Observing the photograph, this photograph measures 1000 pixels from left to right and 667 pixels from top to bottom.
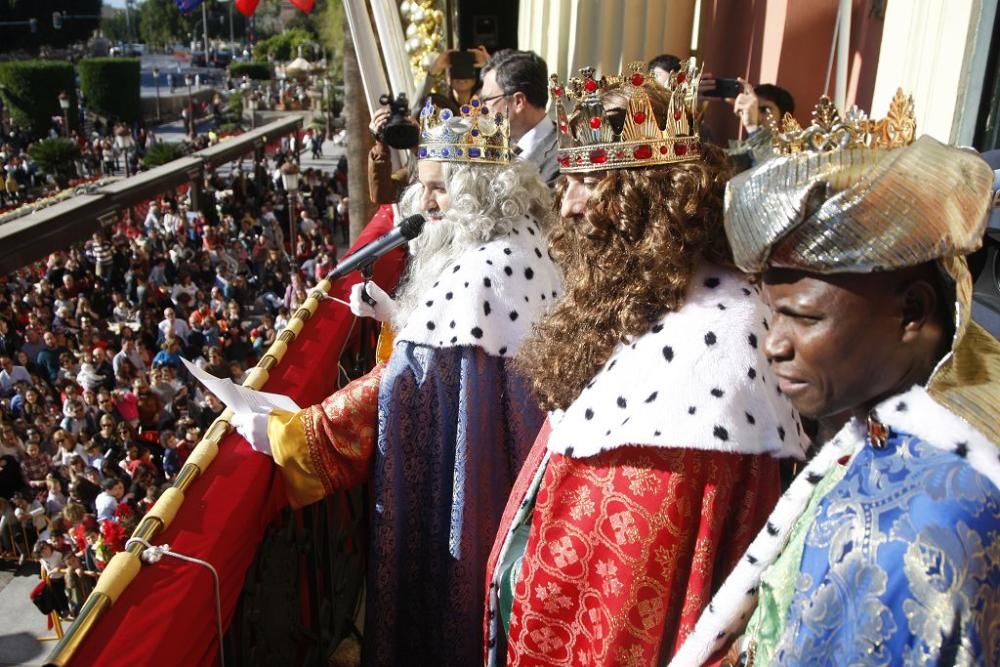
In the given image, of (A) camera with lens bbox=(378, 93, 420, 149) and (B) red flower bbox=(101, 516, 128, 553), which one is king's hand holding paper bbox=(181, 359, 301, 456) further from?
(B) red flower bbox=(101, 516, 128, 553)

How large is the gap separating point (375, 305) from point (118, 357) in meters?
8.82

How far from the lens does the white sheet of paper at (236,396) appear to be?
8.33ft

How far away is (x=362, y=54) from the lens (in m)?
6.43

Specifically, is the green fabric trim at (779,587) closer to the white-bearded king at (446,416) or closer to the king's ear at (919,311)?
the king's ear at (919,311)

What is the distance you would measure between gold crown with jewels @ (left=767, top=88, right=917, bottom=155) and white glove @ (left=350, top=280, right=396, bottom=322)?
7.66 feet

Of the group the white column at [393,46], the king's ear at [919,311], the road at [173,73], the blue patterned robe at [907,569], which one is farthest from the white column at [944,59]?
the road at [173,73]

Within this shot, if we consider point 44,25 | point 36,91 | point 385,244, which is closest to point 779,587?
point 385,244

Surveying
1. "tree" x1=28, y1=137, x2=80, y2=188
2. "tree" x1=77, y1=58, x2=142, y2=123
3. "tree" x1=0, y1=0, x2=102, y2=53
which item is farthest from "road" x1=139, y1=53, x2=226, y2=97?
"tree" x1=28, y1=137, x2=80, y2=188

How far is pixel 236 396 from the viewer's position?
2562 millimetres

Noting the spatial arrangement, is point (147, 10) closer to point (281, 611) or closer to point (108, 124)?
point (108, 124)

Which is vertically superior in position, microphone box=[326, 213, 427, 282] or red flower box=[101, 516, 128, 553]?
microphone box=[326, 213, 427, 282]

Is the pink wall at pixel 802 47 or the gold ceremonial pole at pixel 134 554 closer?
the gold ceremonial pole at pixel 134 554

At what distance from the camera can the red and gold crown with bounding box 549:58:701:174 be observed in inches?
78.5

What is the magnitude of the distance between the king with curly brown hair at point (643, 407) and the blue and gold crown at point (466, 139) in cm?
91
